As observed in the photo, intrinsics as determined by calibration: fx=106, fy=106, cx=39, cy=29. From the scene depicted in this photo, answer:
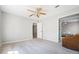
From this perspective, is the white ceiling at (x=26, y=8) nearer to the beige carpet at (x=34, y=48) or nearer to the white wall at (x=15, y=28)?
the white wall at (x=15, y=28)

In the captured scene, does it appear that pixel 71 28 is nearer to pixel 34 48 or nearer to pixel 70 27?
pixel 70 27

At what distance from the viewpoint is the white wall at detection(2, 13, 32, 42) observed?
205cm

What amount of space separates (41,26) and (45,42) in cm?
35

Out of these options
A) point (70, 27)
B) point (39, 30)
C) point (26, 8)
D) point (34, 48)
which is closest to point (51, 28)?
point (39, 30)

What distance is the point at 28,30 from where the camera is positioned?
2.19 metres

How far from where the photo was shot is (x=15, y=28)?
2.12 metres

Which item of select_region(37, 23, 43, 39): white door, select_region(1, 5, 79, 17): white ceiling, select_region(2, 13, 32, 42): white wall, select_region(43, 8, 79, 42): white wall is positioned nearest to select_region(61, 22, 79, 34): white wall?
select_region(43, 8, 79, 42): white wall

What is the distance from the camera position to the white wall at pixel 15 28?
2.05 meters

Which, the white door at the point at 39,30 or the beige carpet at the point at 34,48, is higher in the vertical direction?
the white door at the point at 39,30

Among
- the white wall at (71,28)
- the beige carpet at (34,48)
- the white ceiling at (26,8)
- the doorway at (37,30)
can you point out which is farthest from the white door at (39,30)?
the white wall at (71,28)

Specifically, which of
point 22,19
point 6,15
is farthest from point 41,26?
point 6,15

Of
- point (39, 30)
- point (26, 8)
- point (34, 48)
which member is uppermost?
point (26, 8)
